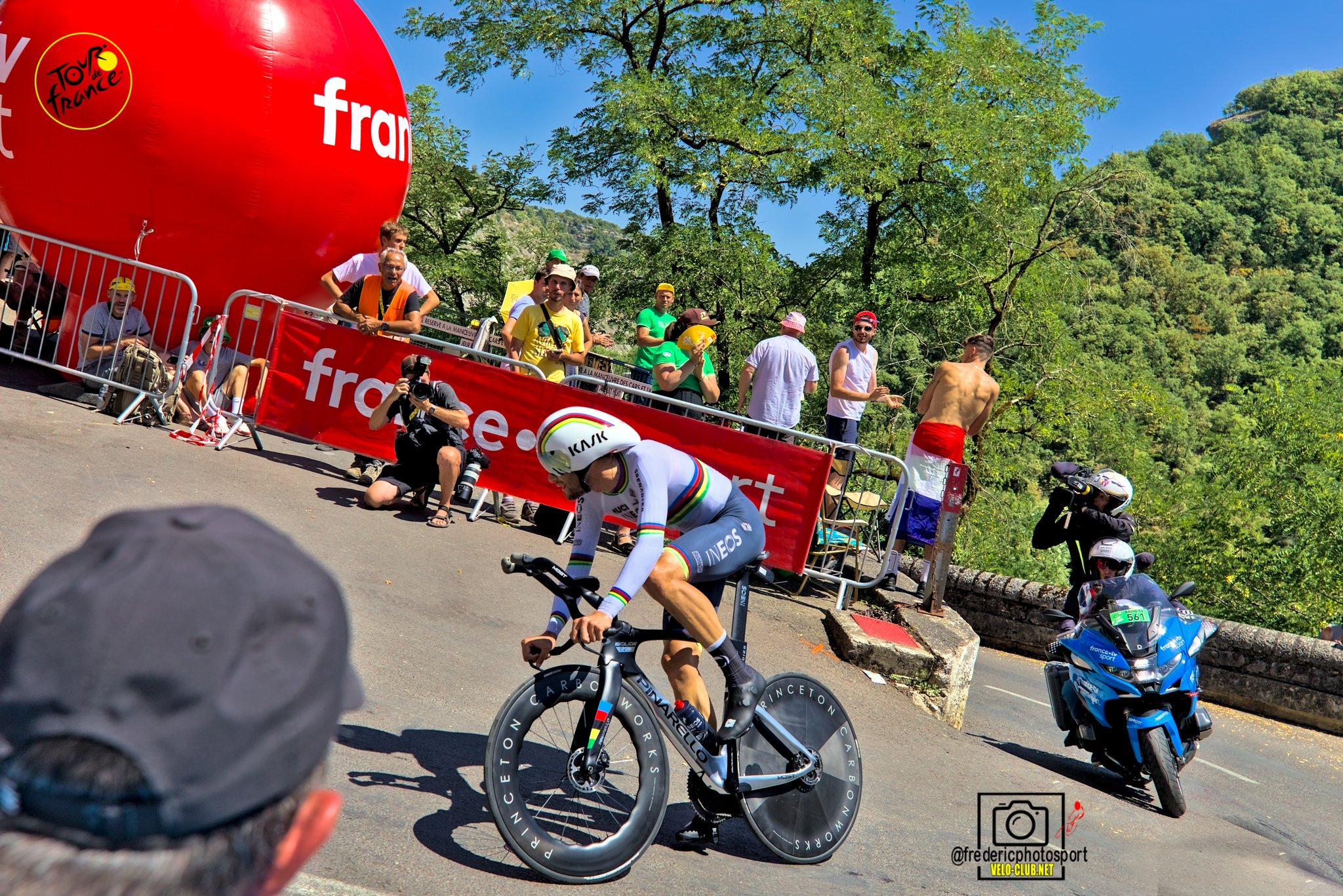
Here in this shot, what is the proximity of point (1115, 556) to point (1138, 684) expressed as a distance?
1026mm

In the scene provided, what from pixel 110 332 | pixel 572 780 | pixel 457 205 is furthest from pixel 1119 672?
pixel 457 205

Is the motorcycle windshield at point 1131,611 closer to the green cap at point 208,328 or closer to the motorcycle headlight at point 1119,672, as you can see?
the motorcycle headlight at point 1119,672

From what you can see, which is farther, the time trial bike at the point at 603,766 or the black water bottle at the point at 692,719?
the black water bottle at the point at 692,719

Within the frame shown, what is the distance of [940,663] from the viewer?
27.4 ft

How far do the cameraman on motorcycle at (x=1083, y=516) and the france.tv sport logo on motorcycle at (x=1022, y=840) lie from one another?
232 centimetres

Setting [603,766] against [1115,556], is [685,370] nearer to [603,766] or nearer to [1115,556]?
[1115,556]

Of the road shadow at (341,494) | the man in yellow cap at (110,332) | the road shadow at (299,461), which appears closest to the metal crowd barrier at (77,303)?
the man in yellow cap at (110,332)

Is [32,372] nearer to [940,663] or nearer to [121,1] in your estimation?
[121,1]

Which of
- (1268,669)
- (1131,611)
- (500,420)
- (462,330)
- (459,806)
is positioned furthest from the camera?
(462,330)

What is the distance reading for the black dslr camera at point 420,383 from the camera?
9.53m

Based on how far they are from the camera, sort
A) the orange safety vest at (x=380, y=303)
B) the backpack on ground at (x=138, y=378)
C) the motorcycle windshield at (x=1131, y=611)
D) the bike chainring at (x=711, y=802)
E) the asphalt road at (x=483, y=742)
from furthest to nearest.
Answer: the orange safety vest at (x=380, y=303) < the backpack on ground at (x=138, y=378) < the motorcycle windshield at (x=1131, y=611) < the bike chainring at (x=711, y=802) < the asphalt road at (x=483, y=742)

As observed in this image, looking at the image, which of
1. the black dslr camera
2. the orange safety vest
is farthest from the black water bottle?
the orange safety vest

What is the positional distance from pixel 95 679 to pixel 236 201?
1016cm

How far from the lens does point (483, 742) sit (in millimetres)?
5559
